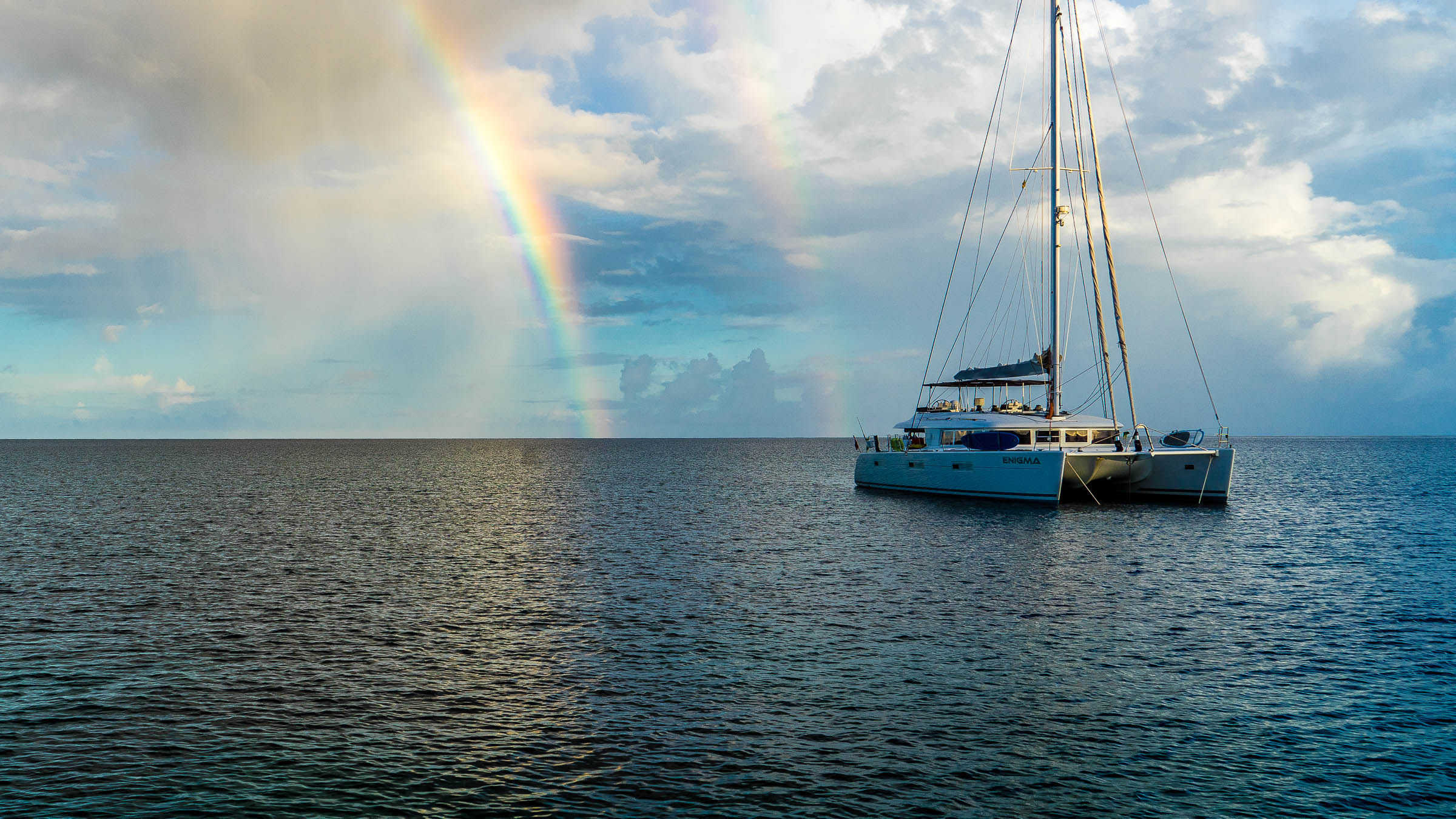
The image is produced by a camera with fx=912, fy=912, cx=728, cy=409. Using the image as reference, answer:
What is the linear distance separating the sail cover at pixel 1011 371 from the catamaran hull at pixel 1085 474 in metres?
7.61

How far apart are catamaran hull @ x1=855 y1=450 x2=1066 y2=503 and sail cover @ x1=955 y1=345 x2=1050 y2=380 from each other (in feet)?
25.0

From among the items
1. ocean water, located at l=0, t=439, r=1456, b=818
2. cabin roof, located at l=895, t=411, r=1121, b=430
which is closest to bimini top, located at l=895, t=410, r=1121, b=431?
cabin roof, located at l=895, t=411, r=1121, b=430

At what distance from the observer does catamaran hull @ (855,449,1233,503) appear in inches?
2368

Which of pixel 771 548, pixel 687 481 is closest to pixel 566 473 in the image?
pixel 687 481

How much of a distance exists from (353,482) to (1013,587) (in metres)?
92.5

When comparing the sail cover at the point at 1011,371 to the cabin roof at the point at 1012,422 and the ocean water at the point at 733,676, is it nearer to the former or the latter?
the cabin roof at the point at 1012,422

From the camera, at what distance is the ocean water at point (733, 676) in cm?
1455

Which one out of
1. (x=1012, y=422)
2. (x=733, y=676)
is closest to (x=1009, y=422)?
(x=1012, y=422)

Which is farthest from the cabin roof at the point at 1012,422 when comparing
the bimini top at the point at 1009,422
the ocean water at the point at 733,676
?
the ocean water at the point at 733,676

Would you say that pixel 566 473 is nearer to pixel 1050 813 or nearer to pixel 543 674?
pixel 543 674

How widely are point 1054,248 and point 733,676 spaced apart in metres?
50.9

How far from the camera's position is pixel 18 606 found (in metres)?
28.9

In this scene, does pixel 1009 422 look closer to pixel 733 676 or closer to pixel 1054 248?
pixel 1054 248

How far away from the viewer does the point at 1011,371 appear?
6825 centimetres
